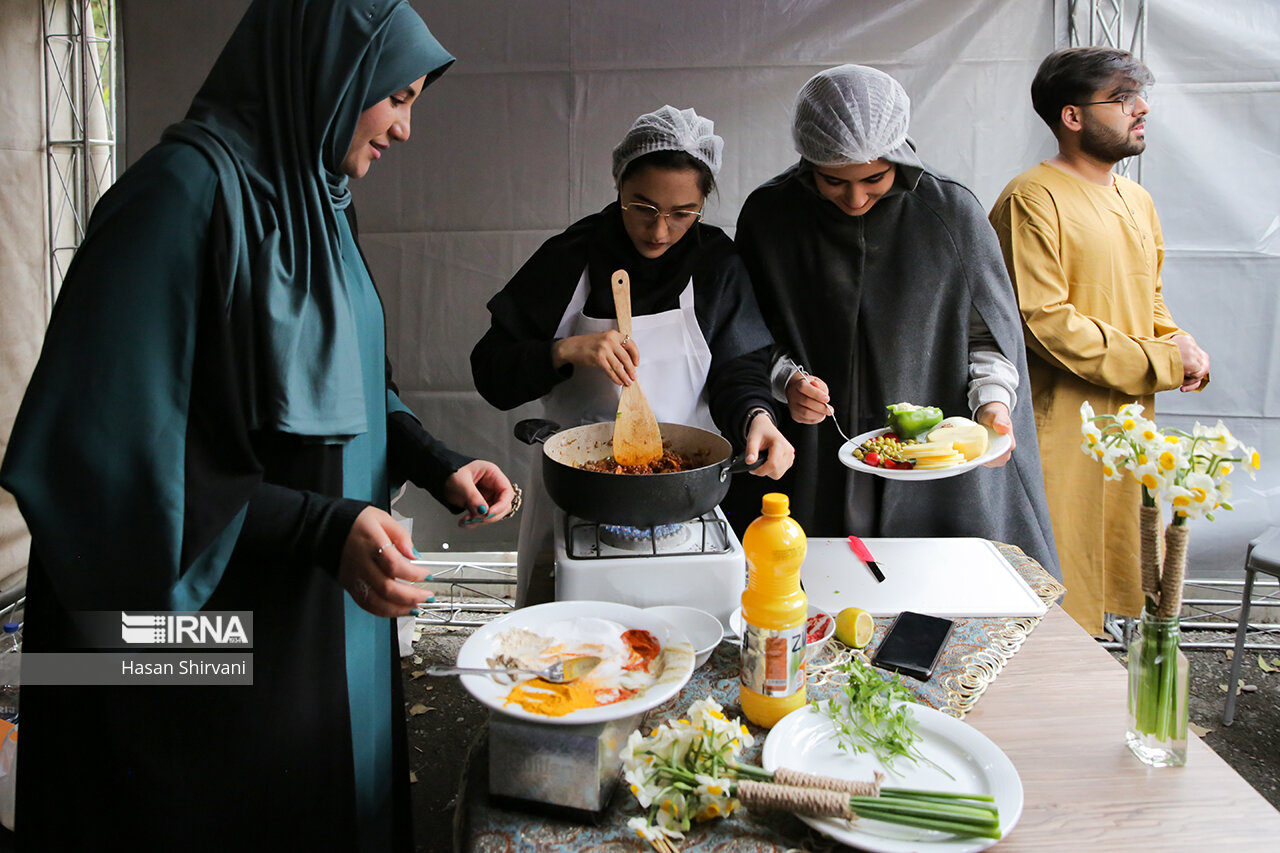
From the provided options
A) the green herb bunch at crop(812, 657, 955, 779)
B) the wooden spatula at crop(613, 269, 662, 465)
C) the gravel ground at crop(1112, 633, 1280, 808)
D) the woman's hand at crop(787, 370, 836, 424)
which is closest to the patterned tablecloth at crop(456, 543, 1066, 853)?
the green herb bunch at crop(812, 657, 955, 779)

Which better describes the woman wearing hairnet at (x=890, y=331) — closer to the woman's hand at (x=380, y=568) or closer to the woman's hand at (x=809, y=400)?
the woman's hand at (x=809, y=400)

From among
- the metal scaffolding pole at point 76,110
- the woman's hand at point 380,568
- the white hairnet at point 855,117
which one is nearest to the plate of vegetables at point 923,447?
the white hairnet at point 855,117

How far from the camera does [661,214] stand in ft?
7.75

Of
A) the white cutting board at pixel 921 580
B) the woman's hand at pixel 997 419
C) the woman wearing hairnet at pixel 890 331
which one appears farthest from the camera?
the woman wearing hairnet at pixel 890 331

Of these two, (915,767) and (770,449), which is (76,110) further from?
(915,767)

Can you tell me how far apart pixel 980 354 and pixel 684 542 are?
1.42 metres

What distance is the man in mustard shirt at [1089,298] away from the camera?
11.3 ft

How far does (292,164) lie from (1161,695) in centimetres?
Answer: 163

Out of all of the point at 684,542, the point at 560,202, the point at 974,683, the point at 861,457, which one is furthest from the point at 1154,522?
the point at 560,202

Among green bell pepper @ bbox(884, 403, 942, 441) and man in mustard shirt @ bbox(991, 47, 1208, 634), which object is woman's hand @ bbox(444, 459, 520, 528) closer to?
green bell pepper @ bbox(884, 403, 942, 441)

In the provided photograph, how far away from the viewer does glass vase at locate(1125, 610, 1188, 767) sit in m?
1.34

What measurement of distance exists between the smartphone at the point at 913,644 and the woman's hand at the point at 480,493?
0.77 m

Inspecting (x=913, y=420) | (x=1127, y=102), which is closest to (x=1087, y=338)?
(x=1127, y=102)

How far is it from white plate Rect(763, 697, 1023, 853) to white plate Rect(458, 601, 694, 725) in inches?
7.0
